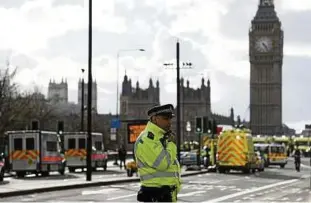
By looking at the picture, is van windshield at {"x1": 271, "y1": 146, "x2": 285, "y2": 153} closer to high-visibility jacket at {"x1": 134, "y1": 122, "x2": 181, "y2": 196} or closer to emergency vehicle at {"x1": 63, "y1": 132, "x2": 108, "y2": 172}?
emergency vehicle at {"x1": 63, "y1": 132, "x2": 108, "y2": 172}

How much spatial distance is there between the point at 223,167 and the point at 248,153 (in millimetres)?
1701

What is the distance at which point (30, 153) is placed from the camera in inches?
1652

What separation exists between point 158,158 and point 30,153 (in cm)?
3415

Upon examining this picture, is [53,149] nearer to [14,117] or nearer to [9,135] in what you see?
[9,135]

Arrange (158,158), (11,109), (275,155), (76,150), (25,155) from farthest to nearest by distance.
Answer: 1. (275,155)
2. (11,109)
3. (76,150)
4. (25,155)
5. (158,158)

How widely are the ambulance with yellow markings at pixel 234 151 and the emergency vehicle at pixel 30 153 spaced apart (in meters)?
11.3

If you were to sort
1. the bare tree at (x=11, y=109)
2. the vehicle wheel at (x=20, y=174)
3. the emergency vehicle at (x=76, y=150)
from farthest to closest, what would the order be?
the bare tree at (x=11, y=109)
the emergency vehicle at (x=76, y=150)
the vehicle wheel at (x=20, y=174)

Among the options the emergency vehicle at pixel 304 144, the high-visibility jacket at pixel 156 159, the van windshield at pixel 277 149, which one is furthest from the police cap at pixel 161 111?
the emergency vehicle at pixel 304 144

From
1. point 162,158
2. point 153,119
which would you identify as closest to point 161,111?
point 153,119

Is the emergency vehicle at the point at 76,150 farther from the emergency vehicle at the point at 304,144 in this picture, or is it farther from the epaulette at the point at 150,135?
the emergency vehicle at the point at 304,144

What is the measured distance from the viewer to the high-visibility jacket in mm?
8453

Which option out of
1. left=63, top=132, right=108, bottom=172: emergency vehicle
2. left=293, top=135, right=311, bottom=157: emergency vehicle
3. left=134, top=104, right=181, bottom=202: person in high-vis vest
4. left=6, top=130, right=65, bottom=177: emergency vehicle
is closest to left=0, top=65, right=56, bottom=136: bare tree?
left=63, top=132, right=108, bottom=172: emergency vehicle

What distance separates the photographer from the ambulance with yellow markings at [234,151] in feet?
163

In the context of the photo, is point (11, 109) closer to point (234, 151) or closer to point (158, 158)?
point (234, 151)
